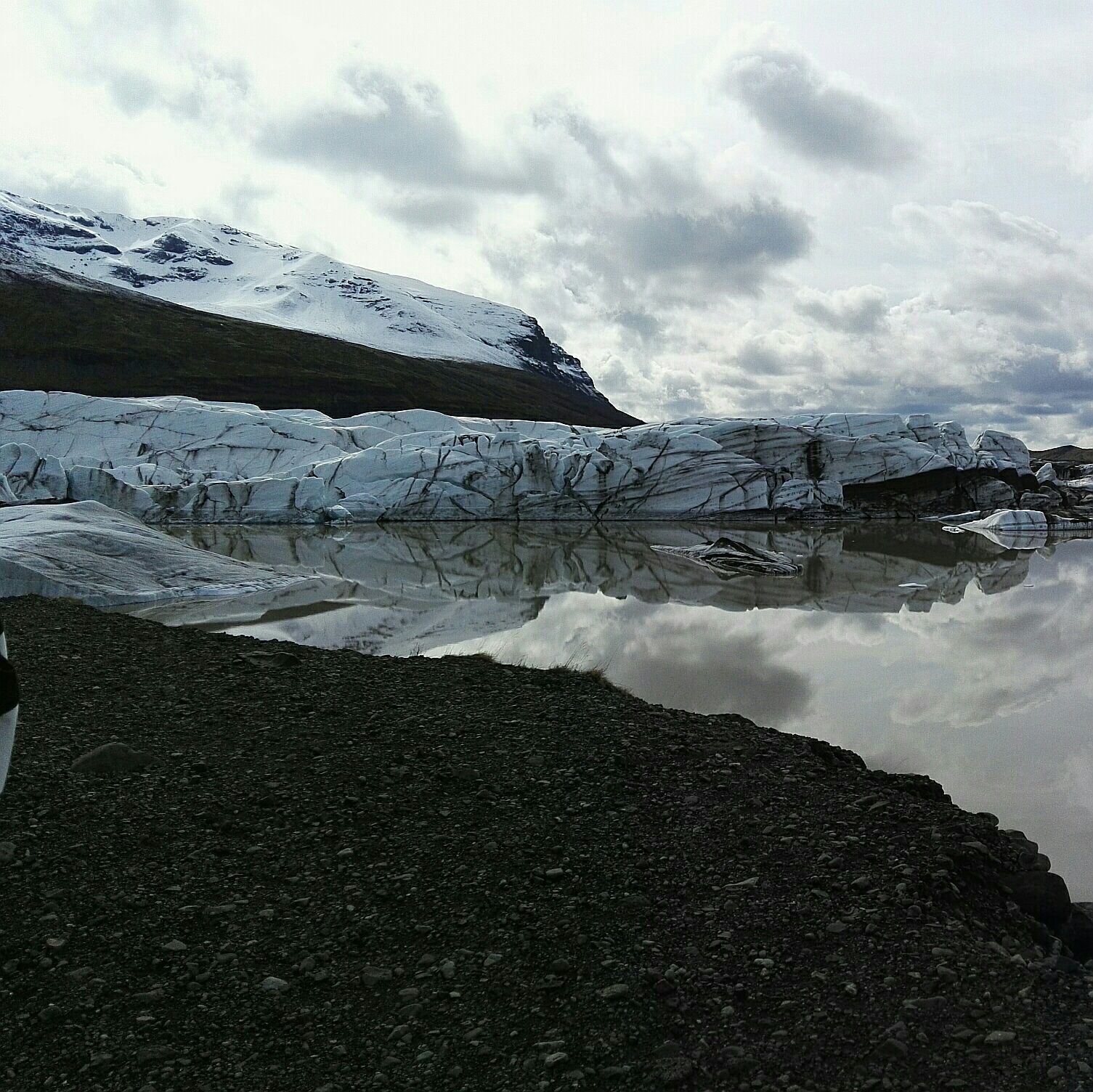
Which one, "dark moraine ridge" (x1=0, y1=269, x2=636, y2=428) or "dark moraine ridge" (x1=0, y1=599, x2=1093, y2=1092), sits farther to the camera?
"dark moraine ridge" (x1=0, y1=269, x2=636, y2=428)

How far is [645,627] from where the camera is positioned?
→ 1125 cm

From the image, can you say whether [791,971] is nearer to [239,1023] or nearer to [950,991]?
[950,991]

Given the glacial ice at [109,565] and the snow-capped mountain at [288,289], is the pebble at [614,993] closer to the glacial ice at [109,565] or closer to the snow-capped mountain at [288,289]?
the glacial ice at [109,565]

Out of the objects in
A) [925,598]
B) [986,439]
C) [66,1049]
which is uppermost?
[986,439]

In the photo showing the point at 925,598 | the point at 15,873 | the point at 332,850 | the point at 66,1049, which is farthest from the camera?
the point at 925,598

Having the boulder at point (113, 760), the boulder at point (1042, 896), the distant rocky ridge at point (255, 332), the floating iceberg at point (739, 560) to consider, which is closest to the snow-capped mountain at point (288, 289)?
the distant rocky ridge at point (255, 332)

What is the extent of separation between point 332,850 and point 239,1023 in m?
1.12

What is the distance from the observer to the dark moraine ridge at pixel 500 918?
2.65m

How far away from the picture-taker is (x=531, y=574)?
682 inches

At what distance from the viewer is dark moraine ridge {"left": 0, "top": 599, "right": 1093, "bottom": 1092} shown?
265 cm

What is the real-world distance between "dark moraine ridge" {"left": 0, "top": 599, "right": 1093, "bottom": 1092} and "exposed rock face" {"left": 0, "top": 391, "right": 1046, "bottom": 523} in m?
29.2

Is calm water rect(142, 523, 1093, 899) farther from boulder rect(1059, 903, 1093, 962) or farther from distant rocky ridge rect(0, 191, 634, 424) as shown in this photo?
distant rocky ridge rect(0, 191, 634, 424)

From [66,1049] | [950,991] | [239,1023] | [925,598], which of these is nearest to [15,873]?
[66,1049]

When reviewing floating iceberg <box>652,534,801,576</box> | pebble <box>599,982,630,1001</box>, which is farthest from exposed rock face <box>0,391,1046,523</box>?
pebble <box>599,982,630,1001</box>
